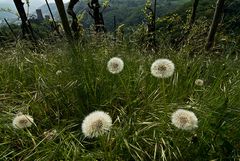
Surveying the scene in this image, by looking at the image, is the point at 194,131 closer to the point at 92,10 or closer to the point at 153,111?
the point at 153,111

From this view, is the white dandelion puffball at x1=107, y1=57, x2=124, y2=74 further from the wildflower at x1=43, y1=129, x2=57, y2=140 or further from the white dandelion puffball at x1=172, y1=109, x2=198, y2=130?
the white dandelion puffball at x1=172, y1=109, x2=198, y2=130

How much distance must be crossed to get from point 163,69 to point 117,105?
1.96 feet

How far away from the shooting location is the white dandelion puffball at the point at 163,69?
Answer: 3.73 meters

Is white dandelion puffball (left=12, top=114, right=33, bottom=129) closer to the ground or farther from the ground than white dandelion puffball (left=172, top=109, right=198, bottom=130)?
closer to the ground

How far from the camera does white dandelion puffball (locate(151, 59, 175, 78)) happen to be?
3734 mm

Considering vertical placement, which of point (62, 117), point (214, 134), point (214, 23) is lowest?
point (214, 23)

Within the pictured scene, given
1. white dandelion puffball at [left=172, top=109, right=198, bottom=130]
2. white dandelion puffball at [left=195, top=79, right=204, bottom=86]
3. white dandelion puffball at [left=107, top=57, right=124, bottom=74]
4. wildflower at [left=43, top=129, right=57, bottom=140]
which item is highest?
white dandelion puffball at [left=172, top=109, right=198, bottom=130]

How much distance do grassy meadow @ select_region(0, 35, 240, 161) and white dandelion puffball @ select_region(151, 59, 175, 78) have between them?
6 cm

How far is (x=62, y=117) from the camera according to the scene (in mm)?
4062

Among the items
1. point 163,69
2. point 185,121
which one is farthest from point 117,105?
point 185,121

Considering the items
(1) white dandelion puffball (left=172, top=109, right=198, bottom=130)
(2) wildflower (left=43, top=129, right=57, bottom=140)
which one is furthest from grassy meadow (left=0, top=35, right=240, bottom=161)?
(1) white dandelion puffball (left=172, top=109, right=198, bottom=130)

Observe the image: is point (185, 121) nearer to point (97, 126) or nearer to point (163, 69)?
point (97, 126)

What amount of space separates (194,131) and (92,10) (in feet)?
28.1

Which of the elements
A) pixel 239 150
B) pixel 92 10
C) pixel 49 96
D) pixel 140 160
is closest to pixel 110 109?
pixel 49 96
